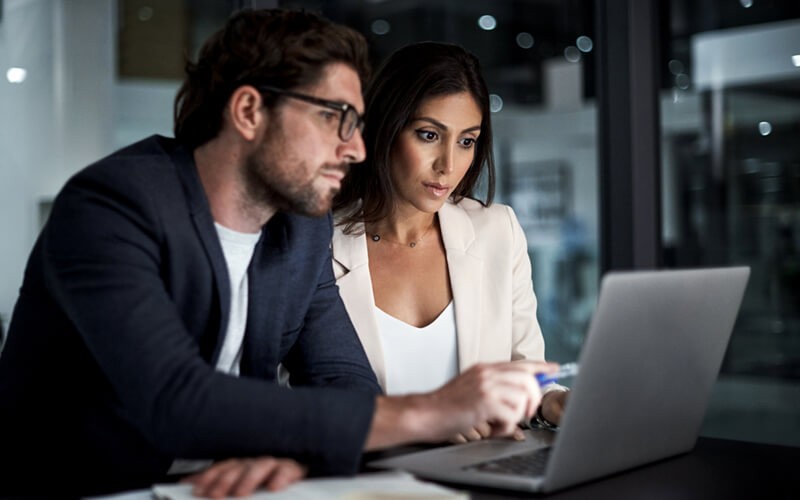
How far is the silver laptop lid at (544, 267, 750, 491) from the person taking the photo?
1374 mm

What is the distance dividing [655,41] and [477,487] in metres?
2.33

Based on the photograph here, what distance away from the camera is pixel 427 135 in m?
2.48

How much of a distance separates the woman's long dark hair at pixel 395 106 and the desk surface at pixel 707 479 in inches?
42.5

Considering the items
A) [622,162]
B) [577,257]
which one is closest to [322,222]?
[622,162]

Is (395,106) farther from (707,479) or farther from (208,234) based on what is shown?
(707,479)

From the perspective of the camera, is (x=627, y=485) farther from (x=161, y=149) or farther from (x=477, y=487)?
(x=161, y=149)

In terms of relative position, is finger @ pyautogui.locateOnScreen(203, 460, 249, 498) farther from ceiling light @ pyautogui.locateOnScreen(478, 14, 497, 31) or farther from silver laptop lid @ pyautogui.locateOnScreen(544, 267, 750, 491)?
ceiling light @ pyautogui.locateOnScreen(478, 14, 497, 31)

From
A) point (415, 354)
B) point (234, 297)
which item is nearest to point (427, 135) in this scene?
point (415, 354)

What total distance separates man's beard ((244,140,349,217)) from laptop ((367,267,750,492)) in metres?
0.48

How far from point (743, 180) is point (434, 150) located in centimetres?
176

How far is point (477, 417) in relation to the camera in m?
1.43

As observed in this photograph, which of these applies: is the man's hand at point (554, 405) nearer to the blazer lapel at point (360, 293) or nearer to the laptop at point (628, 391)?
the laptop at point (628, 391)

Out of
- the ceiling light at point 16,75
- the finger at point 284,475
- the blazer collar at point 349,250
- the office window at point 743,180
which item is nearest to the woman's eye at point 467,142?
the blazer collar at point 349,250

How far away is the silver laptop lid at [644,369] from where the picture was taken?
54.1 inches
